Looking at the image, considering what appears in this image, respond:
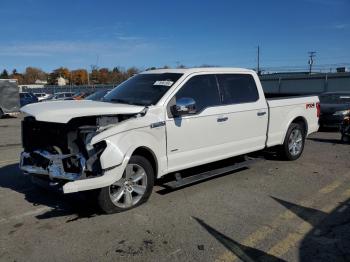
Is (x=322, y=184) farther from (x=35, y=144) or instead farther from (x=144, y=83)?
(x=35, y=144)

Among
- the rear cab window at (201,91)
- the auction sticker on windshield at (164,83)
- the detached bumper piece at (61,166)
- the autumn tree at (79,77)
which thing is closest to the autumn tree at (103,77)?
the autumn tree at (79,77)

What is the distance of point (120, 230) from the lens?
16.3 ft

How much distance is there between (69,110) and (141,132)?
3.29 feet

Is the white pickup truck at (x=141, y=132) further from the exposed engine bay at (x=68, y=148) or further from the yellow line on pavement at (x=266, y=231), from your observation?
the yellow line on pavement at (x=266, y=231)

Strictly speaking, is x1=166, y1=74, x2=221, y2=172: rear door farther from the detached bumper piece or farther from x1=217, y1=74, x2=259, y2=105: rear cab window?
the detached bumper piece

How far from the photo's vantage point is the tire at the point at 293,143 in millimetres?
8803

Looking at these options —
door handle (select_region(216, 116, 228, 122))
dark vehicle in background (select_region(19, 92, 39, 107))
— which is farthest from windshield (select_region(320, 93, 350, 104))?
dark vehicle in background (select_region(19, 92, 39, 107))

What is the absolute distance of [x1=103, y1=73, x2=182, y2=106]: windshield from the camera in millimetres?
6312

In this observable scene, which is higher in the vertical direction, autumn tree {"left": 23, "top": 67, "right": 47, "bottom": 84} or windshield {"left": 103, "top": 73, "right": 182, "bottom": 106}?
autumn tree {"left": 23, "top": 67, "right": 47, "bottom": 84}

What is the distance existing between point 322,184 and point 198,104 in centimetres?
255

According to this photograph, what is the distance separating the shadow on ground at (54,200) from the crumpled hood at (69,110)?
3.71ft

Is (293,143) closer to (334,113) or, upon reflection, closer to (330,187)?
(330,187)

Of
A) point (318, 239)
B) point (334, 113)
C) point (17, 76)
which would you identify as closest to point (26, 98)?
point (334, 113)

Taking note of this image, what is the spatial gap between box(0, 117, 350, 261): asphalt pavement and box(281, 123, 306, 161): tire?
4.14 feet
